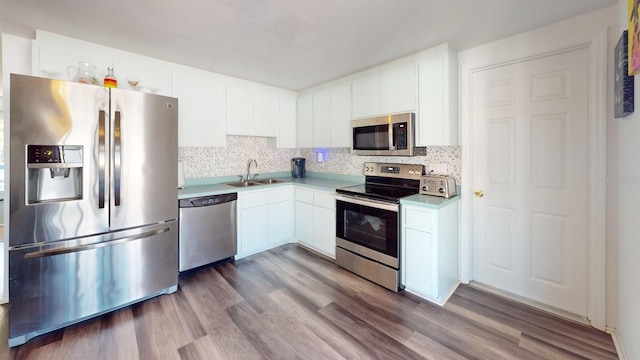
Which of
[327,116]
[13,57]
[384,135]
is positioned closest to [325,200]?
[384,135]

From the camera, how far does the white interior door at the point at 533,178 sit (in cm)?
197

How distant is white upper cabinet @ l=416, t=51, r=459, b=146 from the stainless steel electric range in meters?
0.42

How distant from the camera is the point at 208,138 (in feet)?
10.2

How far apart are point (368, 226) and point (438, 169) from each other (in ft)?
3.12

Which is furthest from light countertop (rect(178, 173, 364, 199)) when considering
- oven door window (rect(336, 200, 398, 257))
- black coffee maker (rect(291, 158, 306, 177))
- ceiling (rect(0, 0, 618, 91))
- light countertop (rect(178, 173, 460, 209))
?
ceiling (rect(0, 0, 618, 91))

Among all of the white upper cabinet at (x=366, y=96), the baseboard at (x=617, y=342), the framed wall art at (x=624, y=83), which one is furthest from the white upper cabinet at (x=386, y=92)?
the baseboard at (x=617, y=342)

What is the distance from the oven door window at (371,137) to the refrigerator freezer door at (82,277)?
87.9 inches

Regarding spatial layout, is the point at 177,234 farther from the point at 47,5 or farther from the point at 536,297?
the point at 536,297

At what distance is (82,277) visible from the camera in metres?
1.93

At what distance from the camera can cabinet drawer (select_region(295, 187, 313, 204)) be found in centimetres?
339

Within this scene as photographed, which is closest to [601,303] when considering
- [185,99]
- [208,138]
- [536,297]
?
[536,297]

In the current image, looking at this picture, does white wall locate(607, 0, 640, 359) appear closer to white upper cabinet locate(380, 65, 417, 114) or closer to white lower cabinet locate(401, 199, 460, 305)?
white lower cabinet locate(401, 199, 460, 305)

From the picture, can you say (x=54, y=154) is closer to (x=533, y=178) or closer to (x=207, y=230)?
(x=207, y=230)

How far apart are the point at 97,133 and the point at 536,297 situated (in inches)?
149
